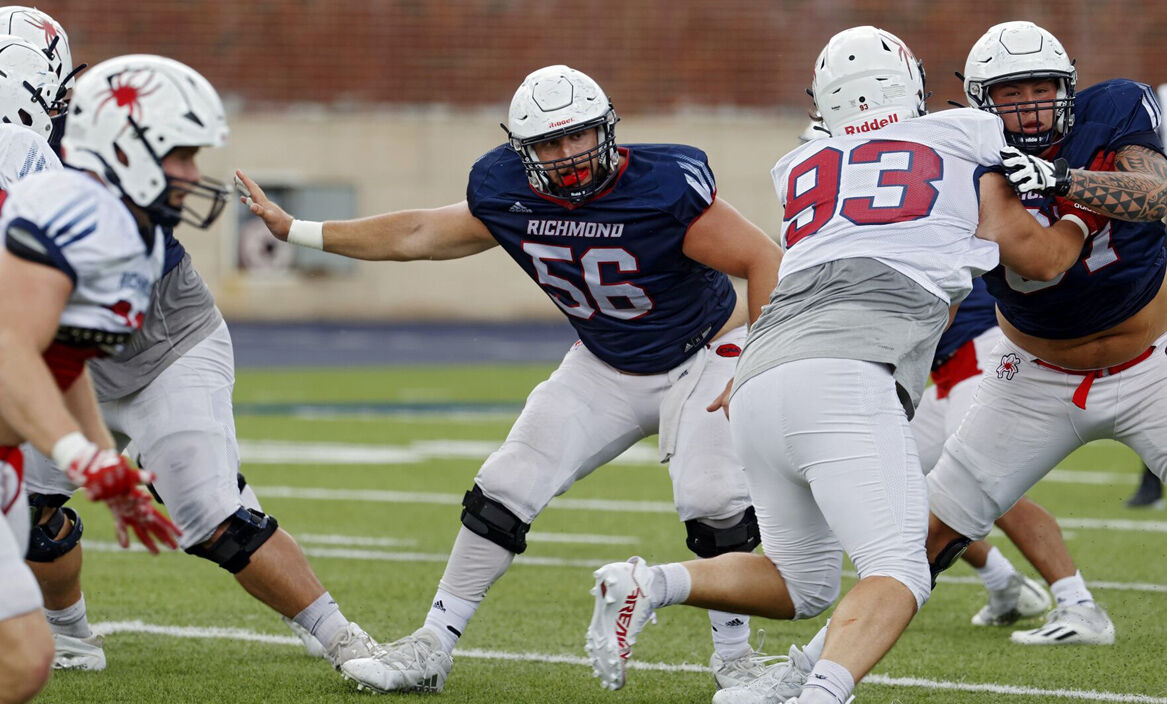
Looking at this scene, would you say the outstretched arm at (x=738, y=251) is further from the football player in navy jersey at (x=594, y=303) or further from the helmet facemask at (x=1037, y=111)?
the helmet facemask at (x=1037, y=111)

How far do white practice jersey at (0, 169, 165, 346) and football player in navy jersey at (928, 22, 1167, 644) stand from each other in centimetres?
240

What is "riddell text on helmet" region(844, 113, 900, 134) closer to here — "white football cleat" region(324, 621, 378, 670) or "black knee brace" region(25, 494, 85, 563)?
"white football cleat" region(324, 621, 378, 670)

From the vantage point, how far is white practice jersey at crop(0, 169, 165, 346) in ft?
10.3

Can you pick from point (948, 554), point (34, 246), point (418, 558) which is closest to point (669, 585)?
point (948, 554)

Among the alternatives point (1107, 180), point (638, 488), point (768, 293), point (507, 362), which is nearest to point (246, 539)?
point (768, 293)

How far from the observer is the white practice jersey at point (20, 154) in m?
4.29

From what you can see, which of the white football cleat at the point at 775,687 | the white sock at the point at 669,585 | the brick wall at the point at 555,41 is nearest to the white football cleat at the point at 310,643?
the white football cleat at the point at 775,687

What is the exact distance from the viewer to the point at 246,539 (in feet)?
14.8

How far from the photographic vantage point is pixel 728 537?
15.2 feet

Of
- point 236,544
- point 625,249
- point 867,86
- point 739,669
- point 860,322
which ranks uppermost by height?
point 867,86

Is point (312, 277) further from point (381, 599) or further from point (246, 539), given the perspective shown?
point (246, 539)

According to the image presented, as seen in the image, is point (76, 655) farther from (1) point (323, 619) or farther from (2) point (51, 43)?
(2) point (51, 43)

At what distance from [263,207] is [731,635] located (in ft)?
6.23

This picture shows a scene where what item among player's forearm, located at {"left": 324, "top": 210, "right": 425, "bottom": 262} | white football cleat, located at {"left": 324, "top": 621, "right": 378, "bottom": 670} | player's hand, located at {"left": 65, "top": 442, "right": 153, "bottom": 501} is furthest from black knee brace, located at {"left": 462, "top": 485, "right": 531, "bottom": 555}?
player's hand, located at {"left": 65, "top": 442, "right": 153, "bottom": 501}
